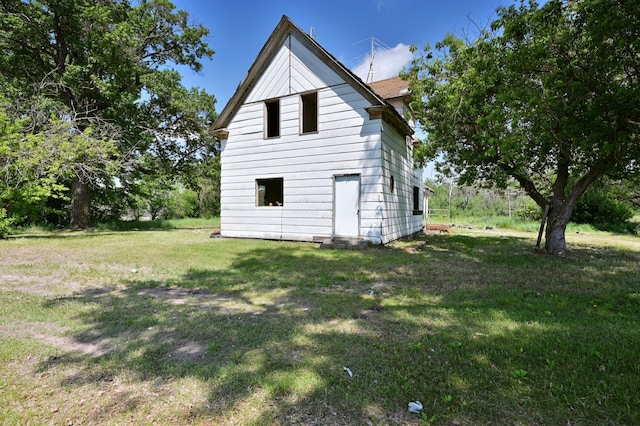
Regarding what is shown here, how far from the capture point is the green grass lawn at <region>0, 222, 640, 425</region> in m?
1.98

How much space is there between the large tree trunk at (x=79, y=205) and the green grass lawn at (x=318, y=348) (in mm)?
11957

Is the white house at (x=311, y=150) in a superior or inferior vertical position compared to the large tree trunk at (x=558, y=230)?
superior

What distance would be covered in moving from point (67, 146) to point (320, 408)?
1194 centimetres

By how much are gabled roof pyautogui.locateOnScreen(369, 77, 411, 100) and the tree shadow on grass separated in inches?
327

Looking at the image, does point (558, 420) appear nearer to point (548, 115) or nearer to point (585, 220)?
point (548, 115)

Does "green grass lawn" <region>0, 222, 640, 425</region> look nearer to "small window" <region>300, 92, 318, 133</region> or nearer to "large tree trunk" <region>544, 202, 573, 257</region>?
"large tree trunk" <region>544, 202, 573, 257</region>

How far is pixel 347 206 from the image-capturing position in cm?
980

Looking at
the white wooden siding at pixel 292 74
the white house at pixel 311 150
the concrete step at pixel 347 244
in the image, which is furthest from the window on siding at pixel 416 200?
the white wooden siding at pixel 292 74

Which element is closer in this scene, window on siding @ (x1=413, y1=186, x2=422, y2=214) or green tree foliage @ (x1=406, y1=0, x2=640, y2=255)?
green tree foliage @ (x1=406, y1=0, x2=640, y2=255)

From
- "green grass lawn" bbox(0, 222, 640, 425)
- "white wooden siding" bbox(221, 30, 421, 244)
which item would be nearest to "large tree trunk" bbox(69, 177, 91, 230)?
"white wooden siding" bbox(221, 30, 421, 244)

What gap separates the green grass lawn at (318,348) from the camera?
198 cm

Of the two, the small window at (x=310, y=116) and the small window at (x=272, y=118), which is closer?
the small window at (x=272, y=118)

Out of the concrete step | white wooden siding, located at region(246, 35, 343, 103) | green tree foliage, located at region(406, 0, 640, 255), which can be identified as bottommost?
the concrete step

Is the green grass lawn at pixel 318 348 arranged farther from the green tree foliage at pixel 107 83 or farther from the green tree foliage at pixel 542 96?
the green tree foliage at pixel 107 83
